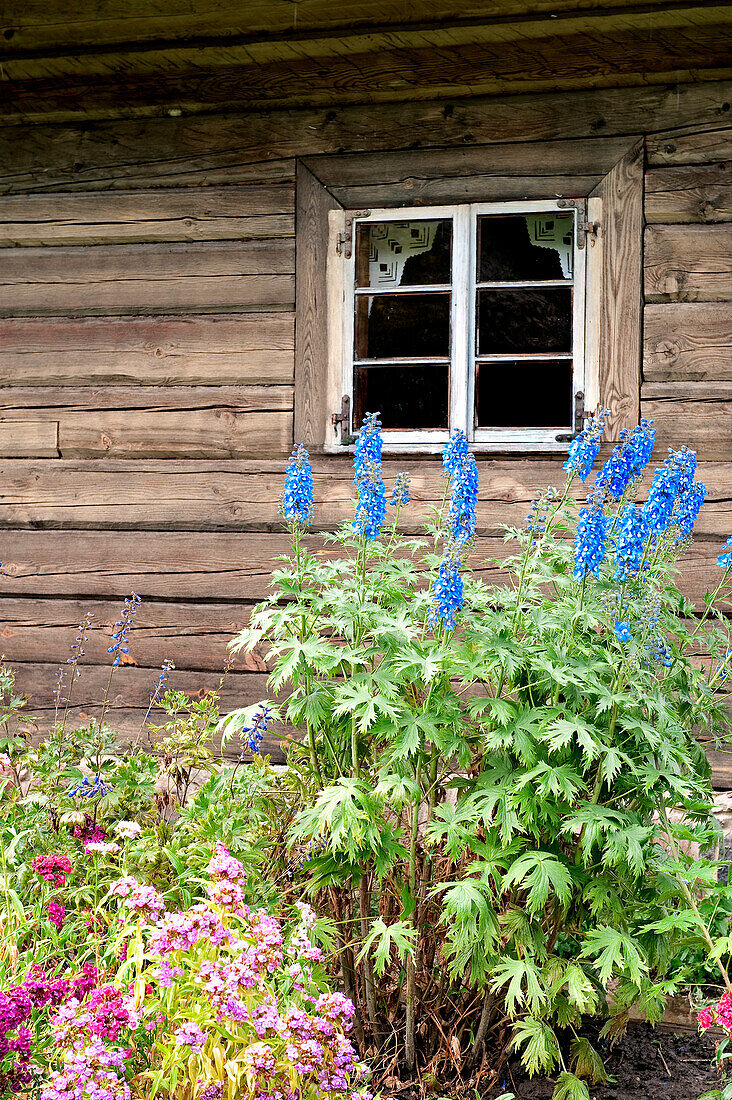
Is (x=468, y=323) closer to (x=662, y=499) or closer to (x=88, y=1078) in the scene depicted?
(x=662, y=499)

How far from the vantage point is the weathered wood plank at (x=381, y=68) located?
173 inches

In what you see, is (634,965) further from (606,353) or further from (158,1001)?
(606,353)

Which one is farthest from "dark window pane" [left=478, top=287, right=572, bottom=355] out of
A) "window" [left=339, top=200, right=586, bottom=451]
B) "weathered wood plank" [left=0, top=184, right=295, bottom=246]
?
"weathered wood plank" [left=0, top=184, right=295, bottom=246]

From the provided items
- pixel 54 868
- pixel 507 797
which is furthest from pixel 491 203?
pixel 54 868

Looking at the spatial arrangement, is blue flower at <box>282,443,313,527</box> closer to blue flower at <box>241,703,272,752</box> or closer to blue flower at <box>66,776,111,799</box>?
blue flower at <box>241,703,272,752</box>

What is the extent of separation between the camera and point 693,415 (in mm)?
4391

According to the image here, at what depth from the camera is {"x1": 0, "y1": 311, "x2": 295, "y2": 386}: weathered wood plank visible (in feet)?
15.8

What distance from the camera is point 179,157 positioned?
4941 millimetres

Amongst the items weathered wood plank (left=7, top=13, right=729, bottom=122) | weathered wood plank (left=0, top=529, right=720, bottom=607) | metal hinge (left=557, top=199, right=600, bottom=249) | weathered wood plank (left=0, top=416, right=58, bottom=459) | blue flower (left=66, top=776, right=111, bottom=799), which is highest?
weathered wood plank (left=7, top=13, right=729, bottom=122)

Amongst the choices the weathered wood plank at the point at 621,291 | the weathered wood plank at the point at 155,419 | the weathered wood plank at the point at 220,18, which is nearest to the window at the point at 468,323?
the weathered wood plank at the point at 621,291

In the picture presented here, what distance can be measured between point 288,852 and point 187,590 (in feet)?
6.43

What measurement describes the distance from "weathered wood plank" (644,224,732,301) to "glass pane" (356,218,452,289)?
2.95ft

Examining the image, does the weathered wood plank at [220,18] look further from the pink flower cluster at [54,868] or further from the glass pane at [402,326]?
the pink flower cluster at [54,868]

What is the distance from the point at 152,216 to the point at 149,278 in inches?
11.6
